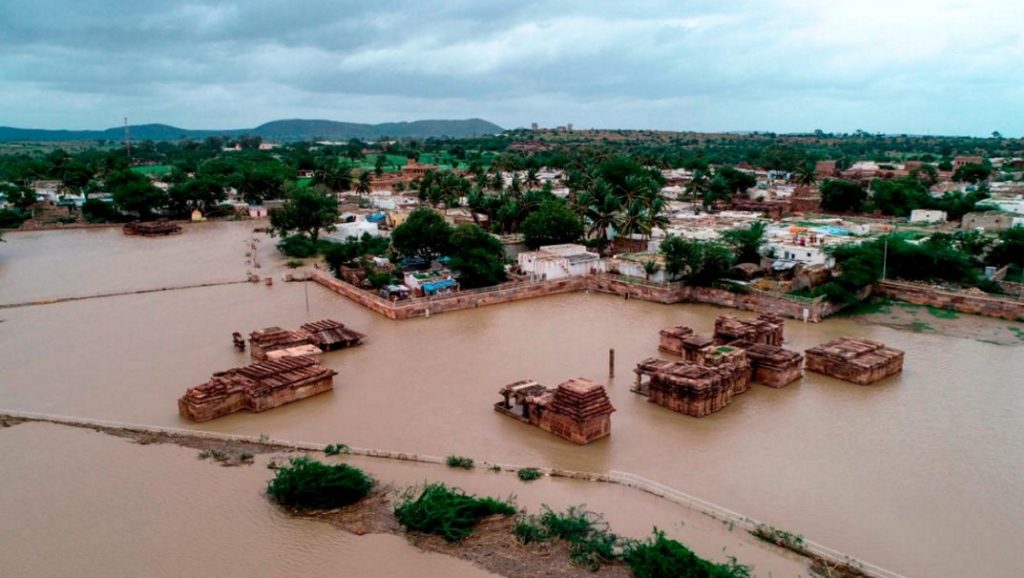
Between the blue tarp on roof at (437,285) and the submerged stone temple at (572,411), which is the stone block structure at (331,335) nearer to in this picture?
the blue tarp on roof at (437,285)

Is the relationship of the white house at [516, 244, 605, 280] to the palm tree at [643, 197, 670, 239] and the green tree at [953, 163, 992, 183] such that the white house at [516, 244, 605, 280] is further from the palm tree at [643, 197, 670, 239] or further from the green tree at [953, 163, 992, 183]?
the green tree at [953, 163, 992, 183]

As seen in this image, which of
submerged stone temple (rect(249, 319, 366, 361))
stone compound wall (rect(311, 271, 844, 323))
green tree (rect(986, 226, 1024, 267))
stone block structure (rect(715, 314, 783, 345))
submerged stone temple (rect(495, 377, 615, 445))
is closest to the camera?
submerged stone temple (rect(495, 377, 615, 445))

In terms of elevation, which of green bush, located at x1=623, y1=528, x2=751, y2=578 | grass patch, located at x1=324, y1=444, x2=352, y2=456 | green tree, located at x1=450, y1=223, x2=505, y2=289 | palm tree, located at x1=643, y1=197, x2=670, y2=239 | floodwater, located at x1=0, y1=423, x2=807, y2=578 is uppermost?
palm tree, located at x1=643, y1=197, x2=670, y2=239

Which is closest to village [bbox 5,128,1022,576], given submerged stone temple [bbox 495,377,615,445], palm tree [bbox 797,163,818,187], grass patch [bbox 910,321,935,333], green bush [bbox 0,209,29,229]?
submerged stone temple [bbox 495,377,615,445]

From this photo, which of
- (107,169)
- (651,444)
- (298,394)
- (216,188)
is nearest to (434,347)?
(298,394)

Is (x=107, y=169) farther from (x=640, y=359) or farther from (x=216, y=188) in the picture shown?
(x=640, y=359)

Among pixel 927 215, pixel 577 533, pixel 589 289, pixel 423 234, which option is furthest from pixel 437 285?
pixel 927 215
